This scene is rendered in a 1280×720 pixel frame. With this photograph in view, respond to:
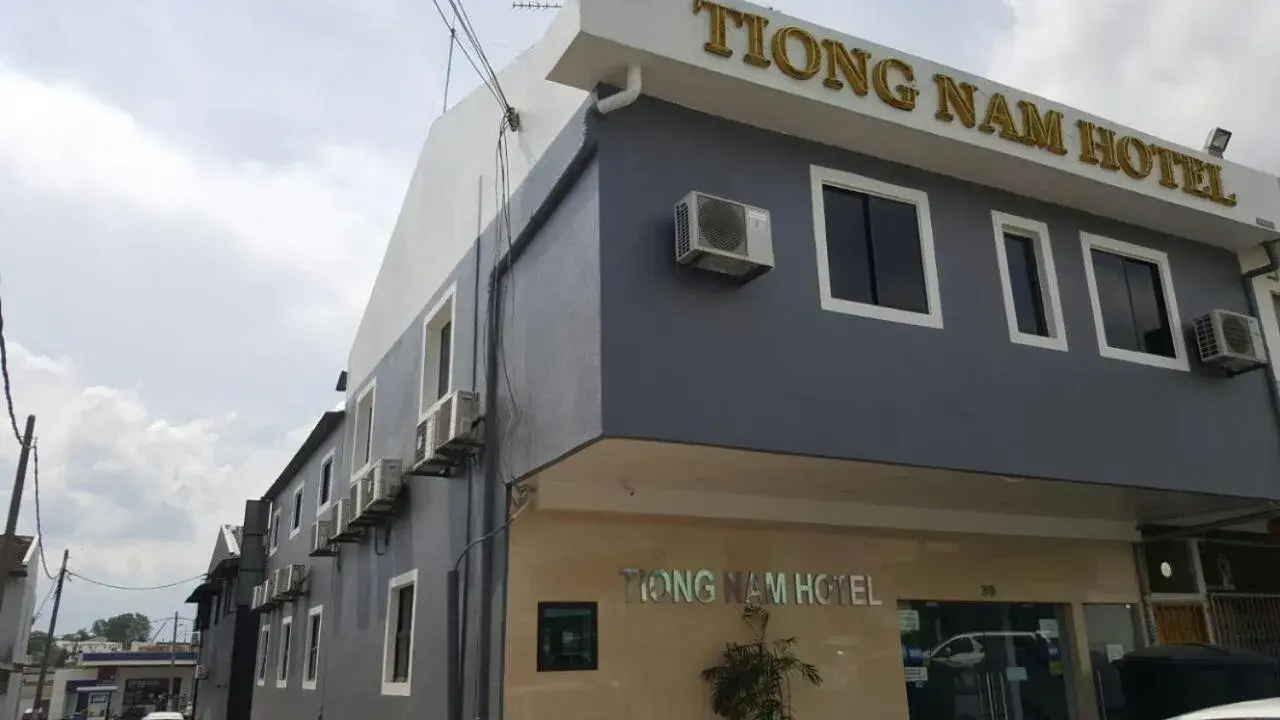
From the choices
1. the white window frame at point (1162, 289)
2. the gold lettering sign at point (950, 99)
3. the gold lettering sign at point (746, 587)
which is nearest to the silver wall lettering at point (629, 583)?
the gold lettering sign at point (746, 587)

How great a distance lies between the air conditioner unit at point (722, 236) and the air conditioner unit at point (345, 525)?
314 inches

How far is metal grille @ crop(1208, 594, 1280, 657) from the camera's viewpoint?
41.3ft

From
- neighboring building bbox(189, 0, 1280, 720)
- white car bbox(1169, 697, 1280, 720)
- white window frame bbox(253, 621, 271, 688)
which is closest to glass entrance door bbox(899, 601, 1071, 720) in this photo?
neighboring building bbox(189, 0, 1280, 720)

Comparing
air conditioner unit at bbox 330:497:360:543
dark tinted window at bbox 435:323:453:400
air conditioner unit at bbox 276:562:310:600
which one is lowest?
air conditioner unit at bbox 276:562:310:600

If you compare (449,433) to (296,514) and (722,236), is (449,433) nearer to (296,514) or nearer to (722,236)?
(722,236)

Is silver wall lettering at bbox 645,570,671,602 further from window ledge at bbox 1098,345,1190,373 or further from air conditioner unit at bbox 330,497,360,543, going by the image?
air conditioner unit at bbox 330,497,360,543

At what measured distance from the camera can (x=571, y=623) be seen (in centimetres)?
840

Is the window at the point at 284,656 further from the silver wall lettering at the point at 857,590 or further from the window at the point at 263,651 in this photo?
the silver wall lettering at the point at 857,590

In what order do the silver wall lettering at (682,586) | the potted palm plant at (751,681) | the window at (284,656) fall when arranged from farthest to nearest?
1. the window at (284,656)
2. the silver wall lettering at (682,586)
3. the potted palm plant at (751,681)

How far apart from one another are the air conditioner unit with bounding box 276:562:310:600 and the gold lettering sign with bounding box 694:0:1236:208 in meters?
14.0

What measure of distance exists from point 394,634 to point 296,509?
10.8 meters

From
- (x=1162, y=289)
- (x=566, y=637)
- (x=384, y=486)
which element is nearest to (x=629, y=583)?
(x=566, y=637)

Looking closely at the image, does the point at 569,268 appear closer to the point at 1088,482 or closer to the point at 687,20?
the point at 687,20

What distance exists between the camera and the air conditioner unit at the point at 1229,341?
33.7ft
